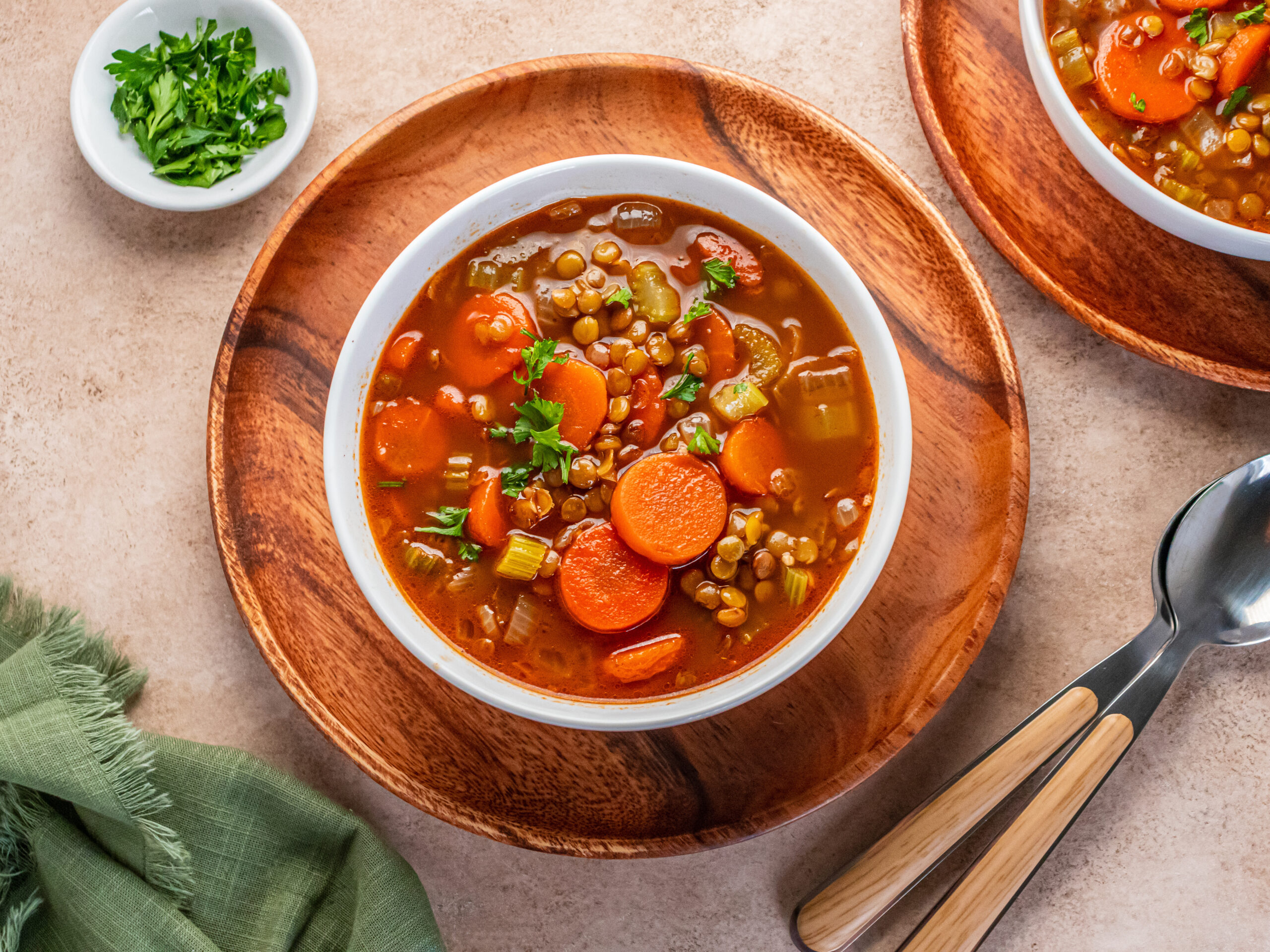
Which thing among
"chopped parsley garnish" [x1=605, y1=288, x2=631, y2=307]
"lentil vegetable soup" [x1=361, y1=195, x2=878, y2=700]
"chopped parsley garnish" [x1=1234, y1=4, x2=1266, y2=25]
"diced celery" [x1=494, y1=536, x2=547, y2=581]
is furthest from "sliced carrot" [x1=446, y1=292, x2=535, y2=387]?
"chopped parsley garnish" [x1=1234, y1=4, x2=1266, y2=25]

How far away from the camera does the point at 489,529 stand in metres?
2.53

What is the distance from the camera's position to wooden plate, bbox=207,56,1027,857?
2730 mm

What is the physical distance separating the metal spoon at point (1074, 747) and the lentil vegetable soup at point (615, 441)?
94 centimetres

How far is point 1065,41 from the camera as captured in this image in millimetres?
2830

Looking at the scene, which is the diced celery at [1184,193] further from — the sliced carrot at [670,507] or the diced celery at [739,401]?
the sliced carrot at [670,507]

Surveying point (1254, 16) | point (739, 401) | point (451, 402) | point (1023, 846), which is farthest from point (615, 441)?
point (1254, 16)

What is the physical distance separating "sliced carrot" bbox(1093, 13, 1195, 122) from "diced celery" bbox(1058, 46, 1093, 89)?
25 mm

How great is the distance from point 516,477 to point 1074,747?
79.3 inches

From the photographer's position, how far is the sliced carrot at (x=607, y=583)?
2.51 metres

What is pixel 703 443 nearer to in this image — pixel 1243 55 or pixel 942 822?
pixel 942 822

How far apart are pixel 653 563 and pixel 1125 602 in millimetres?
1683

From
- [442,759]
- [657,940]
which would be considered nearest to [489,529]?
[442,759]

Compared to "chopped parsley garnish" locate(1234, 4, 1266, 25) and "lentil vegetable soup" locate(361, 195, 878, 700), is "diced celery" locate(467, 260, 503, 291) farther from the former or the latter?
"chopped parsley garnish" locate(1234, 4, 1266, 25)

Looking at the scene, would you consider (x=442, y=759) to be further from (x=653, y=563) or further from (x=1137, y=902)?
(x=1137, y=902)
